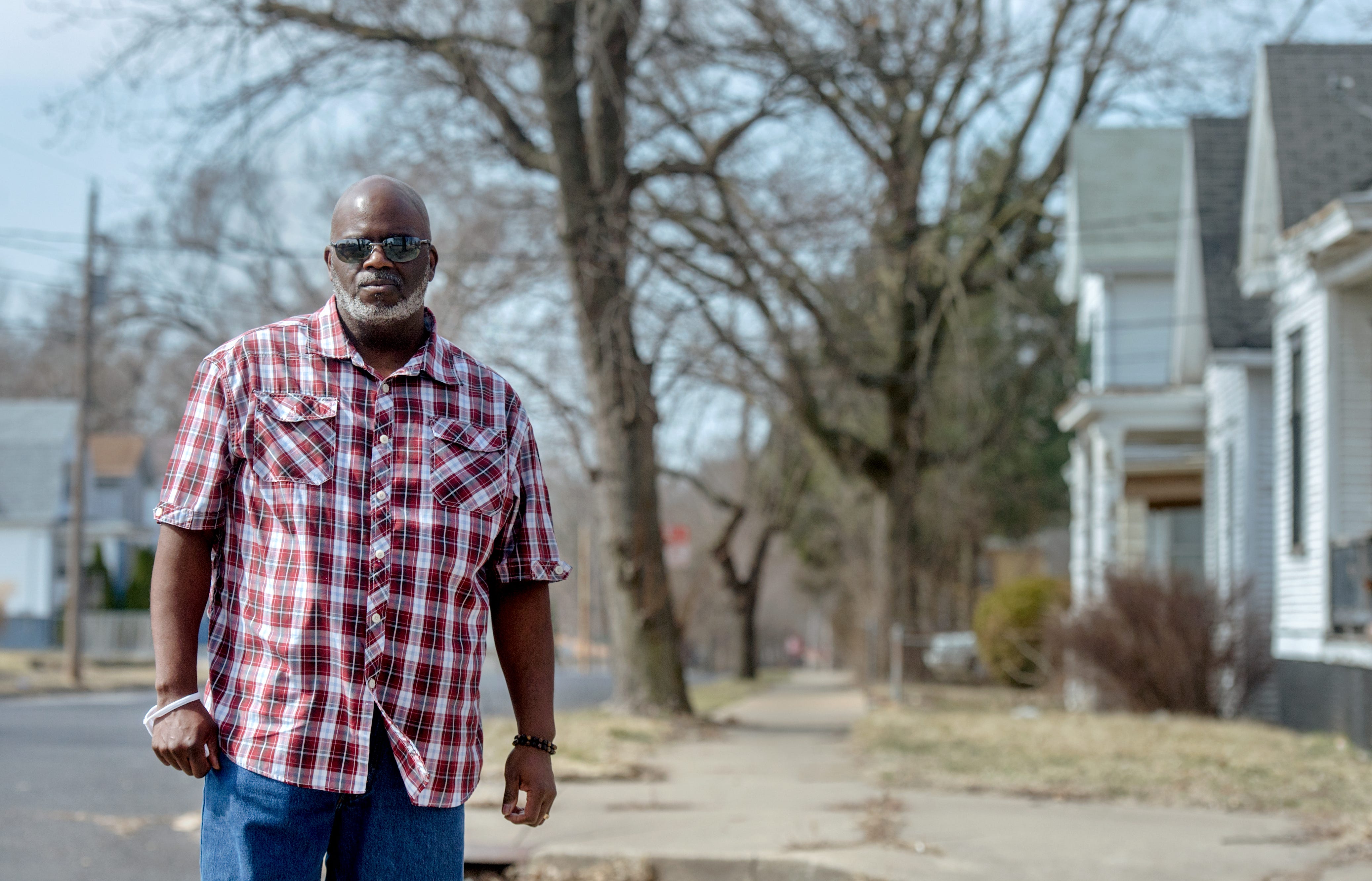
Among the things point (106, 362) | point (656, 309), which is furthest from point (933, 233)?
point (106, 362)

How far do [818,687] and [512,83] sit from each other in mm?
17800

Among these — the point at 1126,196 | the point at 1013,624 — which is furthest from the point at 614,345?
the point at 1013,624

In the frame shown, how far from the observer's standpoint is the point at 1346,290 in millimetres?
12852

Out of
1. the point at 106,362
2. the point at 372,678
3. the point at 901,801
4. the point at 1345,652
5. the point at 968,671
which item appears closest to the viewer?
the point at 372,678

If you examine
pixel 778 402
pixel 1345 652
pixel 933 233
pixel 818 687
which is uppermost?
pixel 933 233

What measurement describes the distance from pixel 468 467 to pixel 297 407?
1.16 ft

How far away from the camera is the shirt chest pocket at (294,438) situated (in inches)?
108

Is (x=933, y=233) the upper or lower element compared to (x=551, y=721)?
upper

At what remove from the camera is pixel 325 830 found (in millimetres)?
2688

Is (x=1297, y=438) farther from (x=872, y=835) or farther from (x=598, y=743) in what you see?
(x=872, y=835)

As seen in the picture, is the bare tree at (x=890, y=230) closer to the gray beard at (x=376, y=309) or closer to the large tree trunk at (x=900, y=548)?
the large tree trunk at (x=900, y=548)

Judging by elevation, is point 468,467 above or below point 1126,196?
below

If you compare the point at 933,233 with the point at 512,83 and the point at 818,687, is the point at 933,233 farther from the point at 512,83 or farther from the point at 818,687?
the point at 818,687

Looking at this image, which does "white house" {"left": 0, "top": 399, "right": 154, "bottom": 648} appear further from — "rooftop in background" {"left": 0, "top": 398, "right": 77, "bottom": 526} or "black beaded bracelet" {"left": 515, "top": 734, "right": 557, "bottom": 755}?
"black beaded bracelet" {"left": 515, "top": 734, "right": 557, "bottom": 755}
